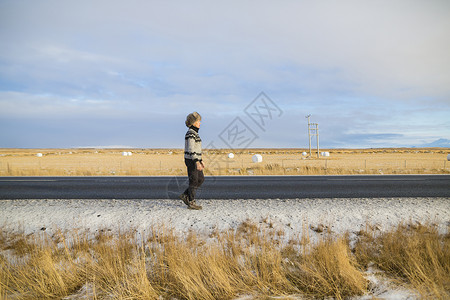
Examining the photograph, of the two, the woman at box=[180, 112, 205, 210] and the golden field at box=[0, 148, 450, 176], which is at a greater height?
the woman at box=[180, 112, 205, 210]

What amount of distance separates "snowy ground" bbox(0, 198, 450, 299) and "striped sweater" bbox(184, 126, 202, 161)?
1.32 metres

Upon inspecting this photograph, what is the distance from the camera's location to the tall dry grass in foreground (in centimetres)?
340

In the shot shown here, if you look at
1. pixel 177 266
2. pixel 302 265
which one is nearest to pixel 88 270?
pixel 177 266

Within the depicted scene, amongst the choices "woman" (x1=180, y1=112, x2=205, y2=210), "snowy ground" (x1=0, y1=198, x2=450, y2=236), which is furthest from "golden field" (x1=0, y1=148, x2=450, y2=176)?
"woman" (x1=180, y1=112, x2=205, y2=210)

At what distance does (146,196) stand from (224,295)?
5962mm

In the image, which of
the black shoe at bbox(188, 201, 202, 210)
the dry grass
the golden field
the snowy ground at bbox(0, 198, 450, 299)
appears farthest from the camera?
the golden field

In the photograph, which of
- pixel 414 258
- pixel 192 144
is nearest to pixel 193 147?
pixel 192 144

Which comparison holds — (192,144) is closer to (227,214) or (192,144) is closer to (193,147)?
(193,147)

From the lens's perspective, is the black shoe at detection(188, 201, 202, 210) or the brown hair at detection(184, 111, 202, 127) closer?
the brown hair at detection(184, 111, 202, 127)

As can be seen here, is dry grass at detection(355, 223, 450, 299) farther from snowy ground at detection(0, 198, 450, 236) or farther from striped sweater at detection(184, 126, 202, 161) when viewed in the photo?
striped sweater at detection(184, 126, 202, 161)

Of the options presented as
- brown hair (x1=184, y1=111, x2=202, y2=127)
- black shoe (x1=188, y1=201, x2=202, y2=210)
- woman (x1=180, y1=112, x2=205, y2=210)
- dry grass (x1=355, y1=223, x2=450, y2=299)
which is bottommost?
dry grass (x1=355, y1=223, x2=450, y2=299)

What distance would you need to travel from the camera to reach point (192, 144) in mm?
5742

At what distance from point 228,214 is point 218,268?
8.29ft

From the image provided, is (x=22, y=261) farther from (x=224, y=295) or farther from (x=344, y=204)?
(x=344, y=204)
